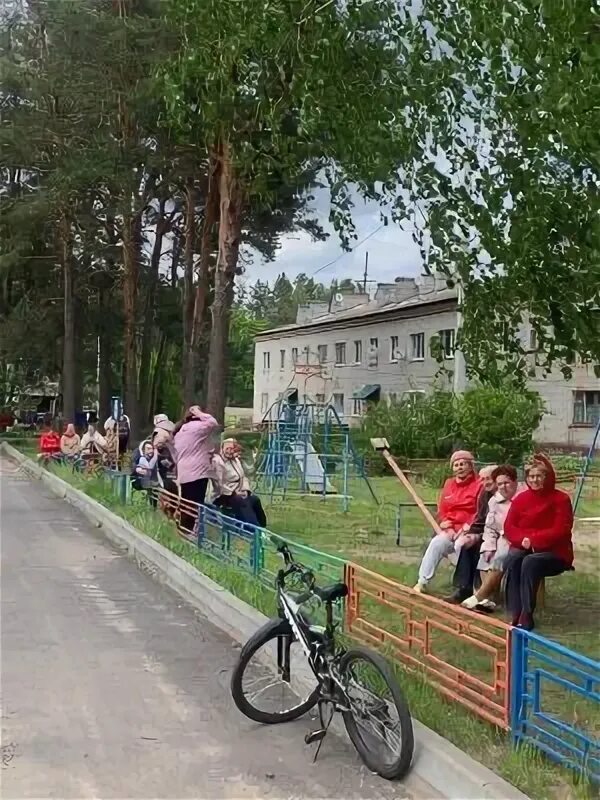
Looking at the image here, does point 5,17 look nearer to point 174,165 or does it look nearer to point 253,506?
point 174,165

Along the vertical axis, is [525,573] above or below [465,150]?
below

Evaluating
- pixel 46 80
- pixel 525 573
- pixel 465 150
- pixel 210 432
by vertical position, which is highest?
pixel 46 80

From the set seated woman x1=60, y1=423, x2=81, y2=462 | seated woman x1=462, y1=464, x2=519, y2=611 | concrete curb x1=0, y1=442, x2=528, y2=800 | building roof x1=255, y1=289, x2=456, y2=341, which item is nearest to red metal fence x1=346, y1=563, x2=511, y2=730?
concrete curb x1=0, y1=442, x2=528, y2=800

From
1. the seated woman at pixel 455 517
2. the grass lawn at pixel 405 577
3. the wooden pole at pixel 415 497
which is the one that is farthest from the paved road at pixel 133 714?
the wooden pole at pixel 415 497

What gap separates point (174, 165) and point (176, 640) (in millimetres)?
21111

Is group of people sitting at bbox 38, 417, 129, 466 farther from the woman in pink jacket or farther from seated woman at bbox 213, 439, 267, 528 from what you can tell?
seated woman at bbox 213, 439, 267, 528

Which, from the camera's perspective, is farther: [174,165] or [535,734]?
[174,165]

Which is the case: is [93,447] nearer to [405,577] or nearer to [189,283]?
[189,283]

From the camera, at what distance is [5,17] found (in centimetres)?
3062

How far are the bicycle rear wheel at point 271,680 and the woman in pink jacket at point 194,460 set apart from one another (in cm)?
617

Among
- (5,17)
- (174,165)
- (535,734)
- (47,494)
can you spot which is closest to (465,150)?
(535,734)

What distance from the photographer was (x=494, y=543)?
27.0 feet

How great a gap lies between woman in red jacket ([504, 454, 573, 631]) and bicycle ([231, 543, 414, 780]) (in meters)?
1.92

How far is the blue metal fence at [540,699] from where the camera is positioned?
4414 millimetres
